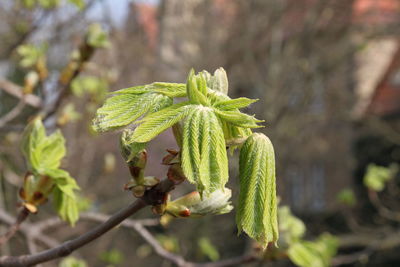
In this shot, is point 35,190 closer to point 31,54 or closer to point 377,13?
point 31,54

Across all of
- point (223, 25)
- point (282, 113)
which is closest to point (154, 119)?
point (282, 113)

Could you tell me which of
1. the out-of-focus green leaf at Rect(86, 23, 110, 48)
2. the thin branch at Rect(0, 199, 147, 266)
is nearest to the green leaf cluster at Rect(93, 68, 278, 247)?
the thin branch at Rect(0, 199, 147, 266)

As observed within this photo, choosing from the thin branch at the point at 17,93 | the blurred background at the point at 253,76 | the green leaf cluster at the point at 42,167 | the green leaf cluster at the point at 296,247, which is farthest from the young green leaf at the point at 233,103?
the blurred background at the point at 253,76

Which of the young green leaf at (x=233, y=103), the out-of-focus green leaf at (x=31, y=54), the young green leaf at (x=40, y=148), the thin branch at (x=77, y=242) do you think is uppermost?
the young green leaf at (x=233, y=103)

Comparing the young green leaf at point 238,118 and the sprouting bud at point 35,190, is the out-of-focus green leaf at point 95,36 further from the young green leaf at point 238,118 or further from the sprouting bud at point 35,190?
the young green leaf at point 238,118

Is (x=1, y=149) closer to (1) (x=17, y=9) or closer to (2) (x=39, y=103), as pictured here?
(2) (x=39, y=103)

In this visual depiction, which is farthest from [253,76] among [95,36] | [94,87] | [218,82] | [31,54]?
[218,82]
